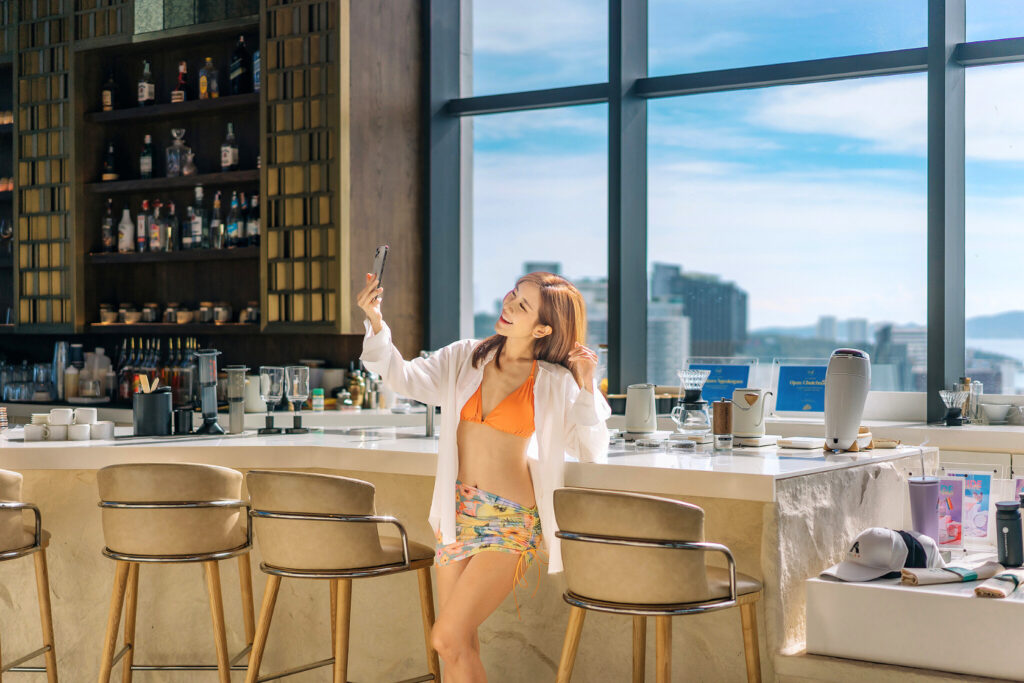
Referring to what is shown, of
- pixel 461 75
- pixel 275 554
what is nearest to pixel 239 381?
pixel 275 554

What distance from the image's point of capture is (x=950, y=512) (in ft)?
9.98

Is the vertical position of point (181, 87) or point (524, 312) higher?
point (181, 87)

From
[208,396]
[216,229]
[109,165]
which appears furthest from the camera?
[109,165]

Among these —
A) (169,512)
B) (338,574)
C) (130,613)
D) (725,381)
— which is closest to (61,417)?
(130,613)

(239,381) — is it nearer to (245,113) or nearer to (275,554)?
(275,554)

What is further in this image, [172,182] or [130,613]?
[172,182]

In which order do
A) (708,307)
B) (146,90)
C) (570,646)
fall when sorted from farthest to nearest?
(708,307) → (146,90) → (570,646)

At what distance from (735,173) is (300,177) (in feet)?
7.76

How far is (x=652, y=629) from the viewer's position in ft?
10.0

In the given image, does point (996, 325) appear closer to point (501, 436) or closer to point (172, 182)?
point (501, 436)

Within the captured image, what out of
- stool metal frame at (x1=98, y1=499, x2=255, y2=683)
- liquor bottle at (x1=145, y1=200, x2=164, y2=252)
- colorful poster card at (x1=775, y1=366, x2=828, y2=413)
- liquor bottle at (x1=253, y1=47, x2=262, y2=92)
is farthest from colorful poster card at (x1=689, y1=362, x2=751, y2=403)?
liquor bottle at (x1=145, y1=200, x2=164, y2=252)

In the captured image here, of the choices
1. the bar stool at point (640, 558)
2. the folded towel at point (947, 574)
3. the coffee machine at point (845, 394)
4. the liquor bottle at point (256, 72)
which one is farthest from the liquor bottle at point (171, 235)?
the folded towel at point (947, 574)

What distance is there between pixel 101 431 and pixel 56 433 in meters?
0.14

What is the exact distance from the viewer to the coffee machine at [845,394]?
314cm
